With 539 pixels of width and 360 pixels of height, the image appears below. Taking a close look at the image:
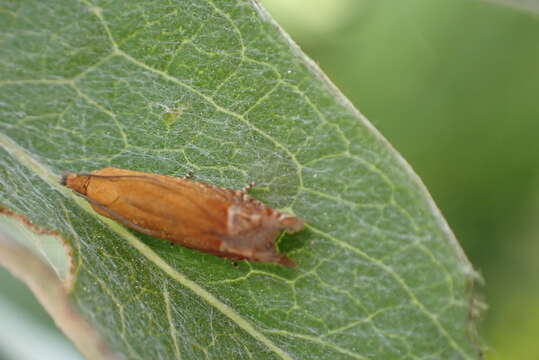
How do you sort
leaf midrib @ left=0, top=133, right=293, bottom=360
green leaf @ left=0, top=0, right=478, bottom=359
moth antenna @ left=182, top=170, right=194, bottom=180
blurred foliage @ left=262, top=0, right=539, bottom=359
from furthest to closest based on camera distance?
blurred foliage @ left=262, top=0, right=539, bottom=359
moth antenna @ left=182, top=170, right=194, bottom=180
leaf midrib @ left=0, top=133, right=293, bottom=360
green leaf @ left=0, top=0, right=478, bottom=359

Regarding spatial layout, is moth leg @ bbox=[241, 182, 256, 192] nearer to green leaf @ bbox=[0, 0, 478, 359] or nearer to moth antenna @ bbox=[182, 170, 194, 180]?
green leaf @ bbox=[0, 0, 478, 359]

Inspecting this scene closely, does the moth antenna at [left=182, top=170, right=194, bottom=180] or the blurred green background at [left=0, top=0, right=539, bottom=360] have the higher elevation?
the moth antenna at [left=182, top=170, right=194, bottom=180]

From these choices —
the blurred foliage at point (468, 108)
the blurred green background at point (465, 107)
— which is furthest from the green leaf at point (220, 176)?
the blurred foliage at point (468, 108)

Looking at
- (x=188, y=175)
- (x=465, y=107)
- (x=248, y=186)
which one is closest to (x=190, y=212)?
(x=188, y=175)

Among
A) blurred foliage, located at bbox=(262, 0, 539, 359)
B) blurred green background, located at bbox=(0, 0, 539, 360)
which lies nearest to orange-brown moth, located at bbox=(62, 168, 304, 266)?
blurred green background, located at bbox=(0, 0, 539, 360)

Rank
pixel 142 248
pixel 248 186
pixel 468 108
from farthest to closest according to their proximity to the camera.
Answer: pixel 468 108 → pixel 142 248 → pixel 248 186

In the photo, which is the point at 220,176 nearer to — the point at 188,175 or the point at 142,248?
the point at 188,175

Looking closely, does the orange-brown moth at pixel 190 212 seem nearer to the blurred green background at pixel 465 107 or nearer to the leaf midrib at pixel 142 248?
the leaf midrib at pixel 142 248

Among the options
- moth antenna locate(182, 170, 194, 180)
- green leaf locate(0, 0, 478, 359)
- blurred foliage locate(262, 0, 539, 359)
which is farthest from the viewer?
blurred foliage locate(262, 0, 539, 359)
